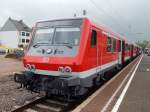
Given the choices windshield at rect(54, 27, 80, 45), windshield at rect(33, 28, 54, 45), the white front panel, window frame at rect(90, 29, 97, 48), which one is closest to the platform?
window frame at rect(90, 29, 97, 48)

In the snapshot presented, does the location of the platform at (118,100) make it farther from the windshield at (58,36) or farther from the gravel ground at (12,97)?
the gravel ground at (12,97)

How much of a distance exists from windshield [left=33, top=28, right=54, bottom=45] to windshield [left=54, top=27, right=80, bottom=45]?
237mm

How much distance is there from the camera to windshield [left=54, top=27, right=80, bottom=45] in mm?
8703

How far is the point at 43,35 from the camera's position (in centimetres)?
948

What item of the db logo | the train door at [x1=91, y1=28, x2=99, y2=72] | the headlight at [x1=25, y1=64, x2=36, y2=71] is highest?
the train door at [x1=91, y1=28, x2=99, y2=72]

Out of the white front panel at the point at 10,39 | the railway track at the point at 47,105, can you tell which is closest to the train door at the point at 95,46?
the railway track at the point at 47,105

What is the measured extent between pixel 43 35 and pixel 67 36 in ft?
3.51

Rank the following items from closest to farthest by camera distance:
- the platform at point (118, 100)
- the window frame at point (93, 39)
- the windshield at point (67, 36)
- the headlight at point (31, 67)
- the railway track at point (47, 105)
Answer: the platform at point (118, 100) → the railway track at point (47, 105) → the windshield at point (67, 36) → the headlight at point (31, 67) → the window frame at point (93, 39)

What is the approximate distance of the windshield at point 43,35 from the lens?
924 cm

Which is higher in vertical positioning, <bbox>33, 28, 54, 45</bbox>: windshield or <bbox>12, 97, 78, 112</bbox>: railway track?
<bbox>33, 28, 54, 45</bbox>: windshield

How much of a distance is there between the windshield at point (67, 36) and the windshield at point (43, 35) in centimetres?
24

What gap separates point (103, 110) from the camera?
7.59 m

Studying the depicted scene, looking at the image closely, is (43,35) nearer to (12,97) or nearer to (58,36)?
(58,36)

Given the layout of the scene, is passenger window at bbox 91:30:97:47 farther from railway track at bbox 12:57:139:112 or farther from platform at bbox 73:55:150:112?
railway track at bbox 12:57:139:112
